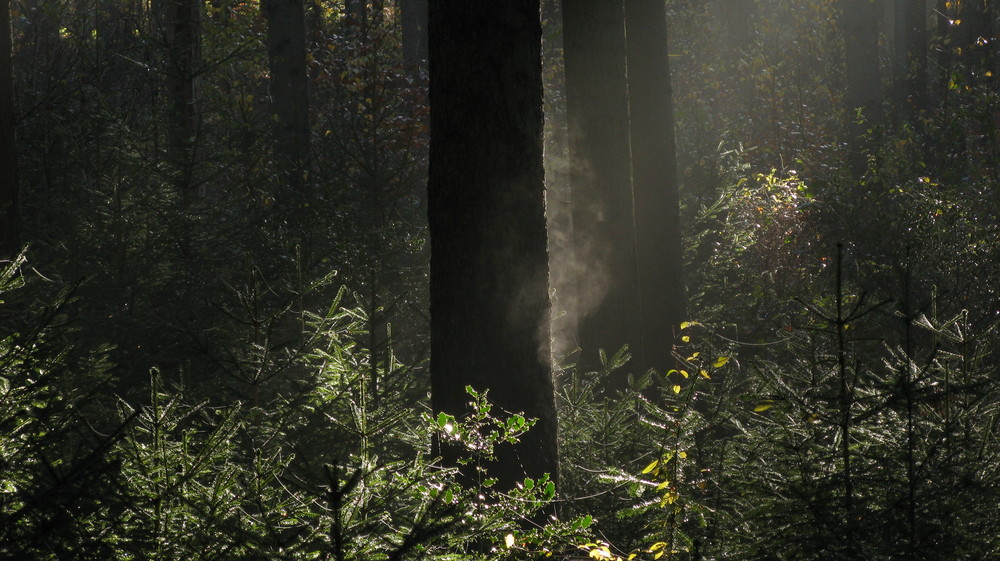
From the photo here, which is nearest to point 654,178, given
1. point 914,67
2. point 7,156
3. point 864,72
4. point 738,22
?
point 7,156

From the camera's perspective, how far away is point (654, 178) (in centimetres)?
980

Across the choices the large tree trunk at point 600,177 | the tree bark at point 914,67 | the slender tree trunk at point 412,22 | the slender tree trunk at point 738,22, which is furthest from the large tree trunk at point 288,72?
the slender tree trunk at point 738,22

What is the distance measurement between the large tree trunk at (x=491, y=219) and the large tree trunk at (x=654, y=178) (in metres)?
4.53

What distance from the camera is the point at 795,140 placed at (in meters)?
24.2

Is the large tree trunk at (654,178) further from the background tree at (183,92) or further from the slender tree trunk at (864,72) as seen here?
the slender tree trunk at (864,72)

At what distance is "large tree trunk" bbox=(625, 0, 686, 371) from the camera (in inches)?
380

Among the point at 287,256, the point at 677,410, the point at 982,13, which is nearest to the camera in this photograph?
the point at 677,410

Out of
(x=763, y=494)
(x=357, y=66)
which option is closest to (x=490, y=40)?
(x=763, y=494)

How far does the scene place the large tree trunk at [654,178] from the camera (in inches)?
380

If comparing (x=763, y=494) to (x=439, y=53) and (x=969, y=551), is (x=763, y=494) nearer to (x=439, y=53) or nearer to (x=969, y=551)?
(x=969, y=551)

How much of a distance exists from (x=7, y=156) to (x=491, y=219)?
5.60 meters

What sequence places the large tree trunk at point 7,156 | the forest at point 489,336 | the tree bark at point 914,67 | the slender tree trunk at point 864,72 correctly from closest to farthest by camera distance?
the forest at point 489,336 < the large tree trunk at point 7,156 < the tree bark at point 914,67 < the slender tree trunk at point 864,72

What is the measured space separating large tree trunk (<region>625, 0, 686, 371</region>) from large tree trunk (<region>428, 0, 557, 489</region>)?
178 inches

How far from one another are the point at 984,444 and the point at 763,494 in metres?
0.84
